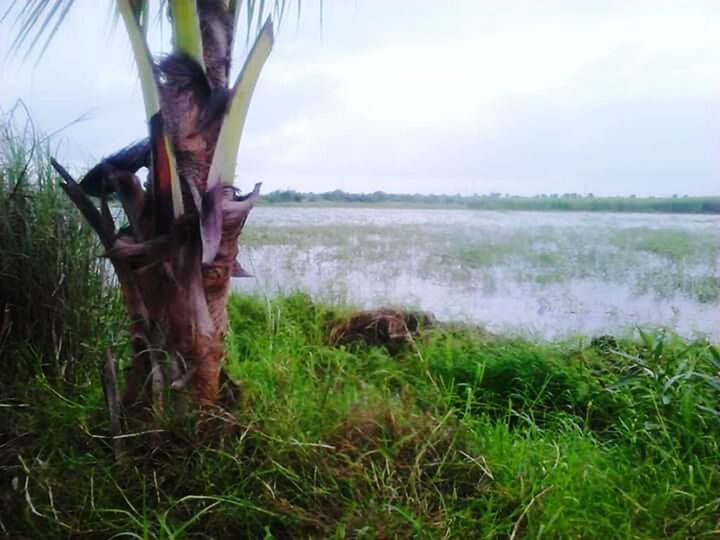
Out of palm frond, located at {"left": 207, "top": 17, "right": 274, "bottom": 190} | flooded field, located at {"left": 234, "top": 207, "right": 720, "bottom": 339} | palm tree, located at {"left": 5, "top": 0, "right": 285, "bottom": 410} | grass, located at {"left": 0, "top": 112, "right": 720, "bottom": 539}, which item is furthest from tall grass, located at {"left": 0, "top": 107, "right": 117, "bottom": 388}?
flooded field, located at {"left": 234, "top": 207, "right": 720, "bottom": 339}

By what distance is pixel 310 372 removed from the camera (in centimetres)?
125

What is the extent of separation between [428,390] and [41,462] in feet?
2.39

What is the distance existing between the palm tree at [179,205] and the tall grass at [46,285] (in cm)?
33

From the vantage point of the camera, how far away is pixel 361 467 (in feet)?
2.74

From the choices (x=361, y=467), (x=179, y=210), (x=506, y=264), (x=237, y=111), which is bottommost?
(x=361, y=467)

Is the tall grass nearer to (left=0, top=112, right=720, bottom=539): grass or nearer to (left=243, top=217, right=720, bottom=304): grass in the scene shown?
(left=0, top=112, right=720, bottom=539): grass

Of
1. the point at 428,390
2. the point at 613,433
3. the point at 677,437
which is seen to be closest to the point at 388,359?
the point at 428,390

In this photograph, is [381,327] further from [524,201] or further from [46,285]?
[46,285]

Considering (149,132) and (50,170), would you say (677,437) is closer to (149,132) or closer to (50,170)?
→ (149,132)

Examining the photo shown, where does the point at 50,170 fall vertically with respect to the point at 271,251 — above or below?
above

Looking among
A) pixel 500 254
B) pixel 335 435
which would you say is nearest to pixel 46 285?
pixel 335 435

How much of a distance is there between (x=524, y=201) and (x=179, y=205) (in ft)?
4.19

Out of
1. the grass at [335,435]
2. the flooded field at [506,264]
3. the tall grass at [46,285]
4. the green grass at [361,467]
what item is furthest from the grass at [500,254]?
the tall grass at [46,285]

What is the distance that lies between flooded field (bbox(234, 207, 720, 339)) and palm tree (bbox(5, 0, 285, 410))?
0.99m
